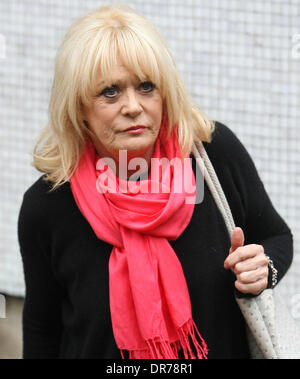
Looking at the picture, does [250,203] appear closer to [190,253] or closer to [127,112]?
[190,253]

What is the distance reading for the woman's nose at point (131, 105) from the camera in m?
2.00

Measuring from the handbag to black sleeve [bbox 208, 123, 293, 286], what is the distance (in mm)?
66

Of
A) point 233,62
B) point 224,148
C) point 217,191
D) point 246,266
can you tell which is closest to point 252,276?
point 246,266

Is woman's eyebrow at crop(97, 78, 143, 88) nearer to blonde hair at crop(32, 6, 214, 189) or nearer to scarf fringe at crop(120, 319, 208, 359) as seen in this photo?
blonde hair at crop(32, 6, 214, 189)

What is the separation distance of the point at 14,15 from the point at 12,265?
4.63ft

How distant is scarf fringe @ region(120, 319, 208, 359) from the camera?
2047 mm

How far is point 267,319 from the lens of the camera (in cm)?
201

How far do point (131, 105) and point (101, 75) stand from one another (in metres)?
0.12

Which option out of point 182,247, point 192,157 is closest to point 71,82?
point 192,157

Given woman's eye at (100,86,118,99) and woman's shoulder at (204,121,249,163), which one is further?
woman's shoulder at (204,121,249,163)

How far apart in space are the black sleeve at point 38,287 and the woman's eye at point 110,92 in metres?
0.39

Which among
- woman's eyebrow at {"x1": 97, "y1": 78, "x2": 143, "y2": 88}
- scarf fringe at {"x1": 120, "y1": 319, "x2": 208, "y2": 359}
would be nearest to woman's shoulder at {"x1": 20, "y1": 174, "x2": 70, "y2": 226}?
woman's eyebrow at {"x1": 97, "y1": 78, "x2": 143, "y2": 88}

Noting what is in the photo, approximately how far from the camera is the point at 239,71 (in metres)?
3.74

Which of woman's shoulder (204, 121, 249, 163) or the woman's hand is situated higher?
woman's shoulder (204, 121, 249, 163)
